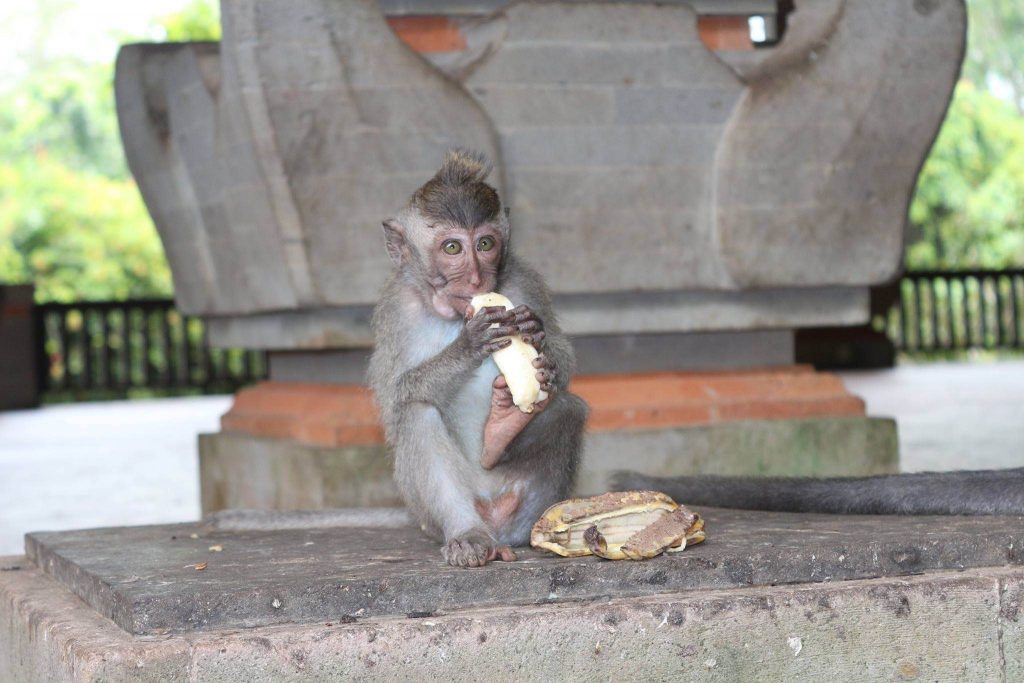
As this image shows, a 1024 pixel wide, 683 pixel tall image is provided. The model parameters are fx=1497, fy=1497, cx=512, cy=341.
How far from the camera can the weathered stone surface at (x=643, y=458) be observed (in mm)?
5387

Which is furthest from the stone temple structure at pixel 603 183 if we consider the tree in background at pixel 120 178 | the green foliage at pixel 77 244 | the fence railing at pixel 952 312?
the green foliage at pixel 77 244

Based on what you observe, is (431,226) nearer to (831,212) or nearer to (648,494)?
(648,494)

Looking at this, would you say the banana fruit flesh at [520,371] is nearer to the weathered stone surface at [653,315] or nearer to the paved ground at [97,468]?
the weathered stone surface at [653,315]

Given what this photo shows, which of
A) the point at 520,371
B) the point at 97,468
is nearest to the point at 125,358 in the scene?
the point at 97,468

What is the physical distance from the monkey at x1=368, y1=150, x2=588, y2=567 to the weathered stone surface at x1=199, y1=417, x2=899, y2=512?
2.00 metres

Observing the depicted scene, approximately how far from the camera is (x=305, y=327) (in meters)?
5.64

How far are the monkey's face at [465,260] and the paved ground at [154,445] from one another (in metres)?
3.33

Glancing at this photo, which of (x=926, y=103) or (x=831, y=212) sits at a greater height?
(x=926, y=103)

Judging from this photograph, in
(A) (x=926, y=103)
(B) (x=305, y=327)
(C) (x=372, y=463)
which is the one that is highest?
(A) (x=926, y=103)

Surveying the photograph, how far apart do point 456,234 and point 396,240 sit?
23 centimetres

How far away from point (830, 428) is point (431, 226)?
3.12 m

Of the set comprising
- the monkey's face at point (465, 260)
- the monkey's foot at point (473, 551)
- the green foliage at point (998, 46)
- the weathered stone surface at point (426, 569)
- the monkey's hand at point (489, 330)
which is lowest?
the weathered stone surface at point (426, 569)

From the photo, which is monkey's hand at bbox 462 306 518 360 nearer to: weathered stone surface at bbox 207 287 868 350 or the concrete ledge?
the concrete ledge

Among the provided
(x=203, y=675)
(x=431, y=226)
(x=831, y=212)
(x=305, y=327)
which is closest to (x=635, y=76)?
(x=831, y=212)
